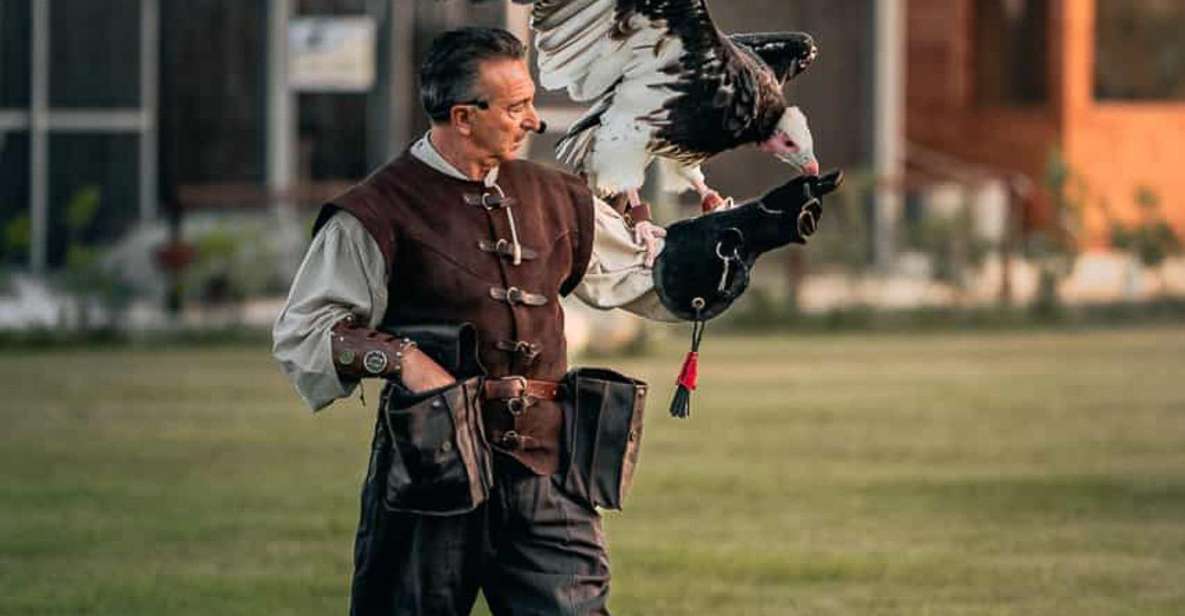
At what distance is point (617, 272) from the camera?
678cm

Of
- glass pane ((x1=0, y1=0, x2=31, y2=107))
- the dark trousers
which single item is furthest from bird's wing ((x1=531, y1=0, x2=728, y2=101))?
glass pane ((x1=0, y1=0, x2=31, y2=107))

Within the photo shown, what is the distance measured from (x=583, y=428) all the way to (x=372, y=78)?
1857 centimetres

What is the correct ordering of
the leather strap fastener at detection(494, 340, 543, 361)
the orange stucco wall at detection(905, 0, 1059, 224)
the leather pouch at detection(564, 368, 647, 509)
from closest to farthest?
the leather strap fastener at detection(494, 340, 543, 361)
the leather pouch at detection(564, 368, 647, 509)
the orange stucco wall at detection(905, 0, 1059, 224)

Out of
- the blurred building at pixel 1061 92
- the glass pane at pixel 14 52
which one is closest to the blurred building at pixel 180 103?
the glass pane at pixel 14 52

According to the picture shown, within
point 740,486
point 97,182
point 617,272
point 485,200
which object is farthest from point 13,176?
point 485,200

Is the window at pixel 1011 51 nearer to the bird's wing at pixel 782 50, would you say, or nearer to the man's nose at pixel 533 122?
the bird's wing at pixel 782 50

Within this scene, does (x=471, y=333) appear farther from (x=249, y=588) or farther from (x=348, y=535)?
(x=348, y=535)

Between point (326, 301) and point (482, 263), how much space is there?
332 millimetres

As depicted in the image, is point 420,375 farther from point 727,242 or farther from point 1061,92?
point 1061,92

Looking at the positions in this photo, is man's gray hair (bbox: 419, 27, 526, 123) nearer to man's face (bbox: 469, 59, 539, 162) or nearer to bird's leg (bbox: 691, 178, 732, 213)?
man's face (bbox: 469, 59, 539, 162)

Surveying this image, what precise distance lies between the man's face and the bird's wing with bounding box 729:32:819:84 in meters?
0.45

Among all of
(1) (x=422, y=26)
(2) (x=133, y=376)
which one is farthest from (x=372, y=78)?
(2) (x=133, y=376)

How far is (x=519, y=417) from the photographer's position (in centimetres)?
662

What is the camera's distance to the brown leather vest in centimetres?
654
